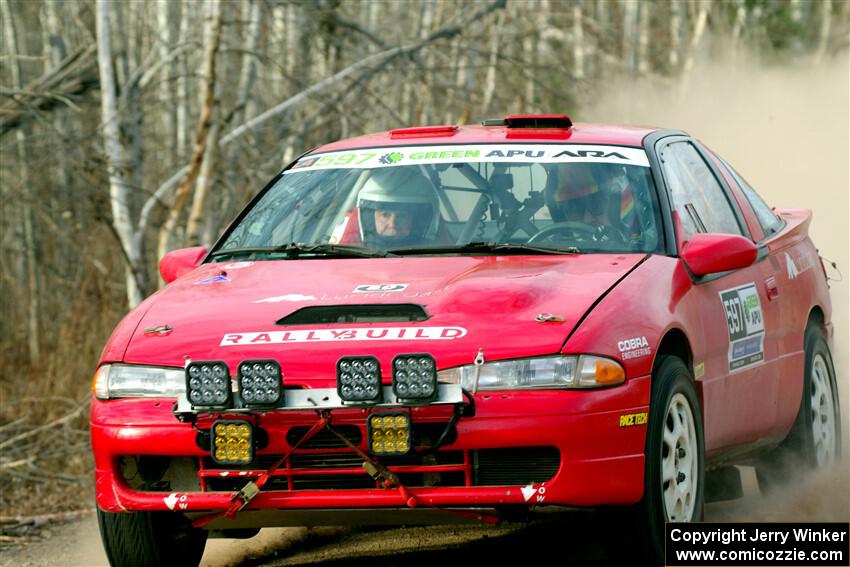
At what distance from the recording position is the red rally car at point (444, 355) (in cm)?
493

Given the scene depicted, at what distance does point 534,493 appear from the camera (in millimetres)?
4949

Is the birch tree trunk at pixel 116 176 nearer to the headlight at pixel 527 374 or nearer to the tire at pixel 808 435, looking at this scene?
the tire at pixel 808 435

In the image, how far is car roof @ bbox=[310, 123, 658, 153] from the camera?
6.63 metres

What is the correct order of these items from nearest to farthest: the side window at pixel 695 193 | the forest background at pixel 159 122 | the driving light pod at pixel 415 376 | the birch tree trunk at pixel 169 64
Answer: the driving light pod at pixel 415 376 < the side window at pixel 695 193 < the forest background at pixel 159 122 < the birch tree trunk at pixel 169 64

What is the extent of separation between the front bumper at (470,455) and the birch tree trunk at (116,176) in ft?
23.2

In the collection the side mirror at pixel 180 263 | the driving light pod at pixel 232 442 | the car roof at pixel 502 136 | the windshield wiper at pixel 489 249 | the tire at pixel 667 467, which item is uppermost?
the car roof at pixel 502 136

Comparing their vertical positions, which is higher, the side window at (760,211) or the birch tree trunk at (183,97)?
the side window at (760,211)

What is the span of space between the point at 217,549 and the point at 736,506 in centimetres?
234

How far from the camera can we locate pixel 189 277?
6105 mm

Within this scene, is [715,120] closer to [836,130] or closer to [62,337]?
[836,130]

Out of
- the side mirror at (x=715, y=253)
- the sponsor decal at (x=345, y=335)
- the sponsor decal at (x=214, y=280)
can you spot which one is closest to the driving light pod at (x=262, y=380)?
the sponsor decal at (x=345, y=335)

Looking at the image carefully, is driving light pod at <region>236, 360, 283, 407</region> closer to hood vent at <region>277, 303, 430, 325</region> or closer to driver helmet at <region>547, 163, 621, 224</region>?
hood vent at <region>277, 303, 430, 325</region>

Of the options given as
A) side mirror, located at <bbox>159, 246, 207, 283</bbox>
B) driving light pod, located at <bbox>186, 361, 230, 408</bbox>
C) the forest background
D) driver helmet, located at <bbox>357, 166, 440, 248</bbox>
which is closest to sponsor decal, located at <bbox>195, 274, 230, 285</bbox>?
side mirror, located at <bbox>159, 246, 207, 283</bbox>

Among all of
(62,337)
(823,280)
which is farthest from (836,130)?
(823,280)
